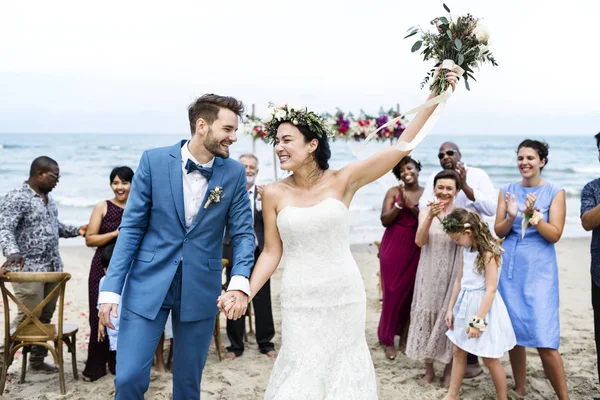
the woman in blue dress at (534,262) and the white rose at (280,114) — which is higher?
the white rose at (280,114)

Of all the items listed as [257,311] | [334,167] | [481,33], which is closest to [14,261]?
[257,311]

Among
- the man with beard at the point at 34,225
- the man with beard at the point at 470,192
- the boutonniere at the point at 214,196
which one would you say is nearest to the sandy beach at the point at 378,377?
the man with beard at the point at 470,192

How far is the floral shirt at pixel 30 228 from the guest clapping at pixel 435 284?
3.59 metres

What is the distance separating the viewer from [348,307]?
360 centimetres

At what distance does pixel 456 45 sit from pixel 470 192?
263 cm

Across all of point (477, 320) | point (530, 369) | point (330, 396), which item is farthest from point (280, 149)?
point (530, 369)

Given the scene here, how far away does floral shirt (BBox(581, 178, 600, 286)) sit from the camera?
4.57 meters

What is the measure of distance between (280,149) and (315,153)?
27 cm

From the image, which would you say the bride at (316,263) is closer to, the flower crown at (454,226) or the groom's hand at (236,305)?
the groom's hand at (236,305)

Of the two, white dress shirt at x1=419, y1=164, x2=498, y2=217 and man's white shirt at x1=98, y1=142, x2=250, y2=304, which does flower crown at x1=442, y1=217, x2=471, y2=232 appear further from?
man's white shirt at x1=98, y1=142, x2=250, y2=304

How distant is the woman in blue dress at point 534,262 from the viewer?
4.70 meters

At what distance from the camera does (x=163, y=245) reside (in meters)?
3.59

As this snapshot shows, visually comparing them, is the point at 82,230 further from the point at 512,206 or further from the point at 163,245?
the point at 512,206

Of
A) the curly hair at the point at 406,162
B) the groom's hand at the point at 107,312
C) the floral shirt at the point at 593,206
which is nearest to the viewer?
the groom's hand at the point at 107,312
